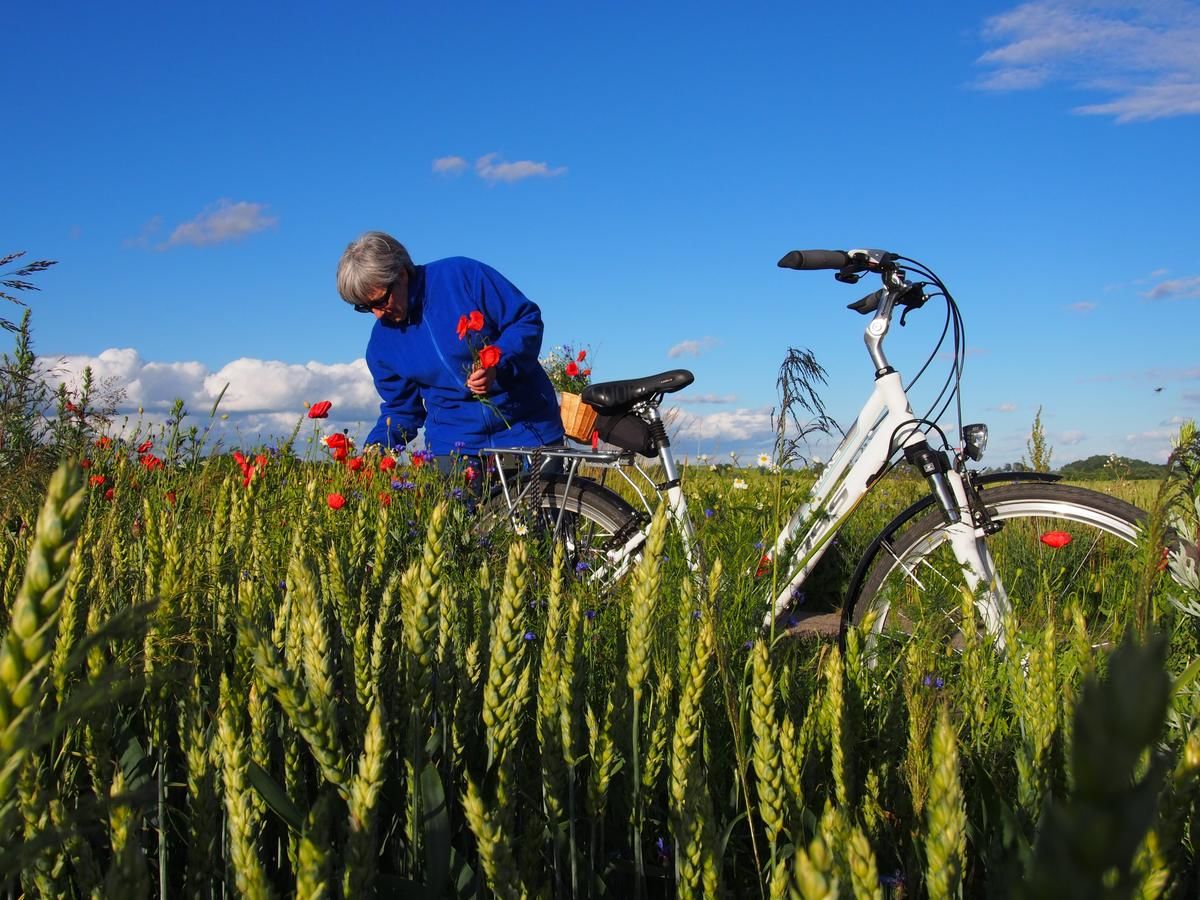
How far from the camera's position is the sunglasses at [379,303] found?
220 inches

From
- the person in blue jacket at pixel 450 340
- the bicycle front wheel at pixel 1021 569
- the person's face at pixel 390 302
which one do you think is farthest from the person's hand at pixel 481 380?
the bicycle front wheel at pixel 1021 569

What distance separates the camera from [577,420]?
6.16 m

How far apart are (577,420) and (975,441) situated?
2742mm

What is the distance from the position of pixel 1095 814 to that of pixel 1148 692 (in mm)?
33

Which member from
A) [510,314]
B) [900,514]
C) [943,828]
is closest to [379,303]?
[510,314]

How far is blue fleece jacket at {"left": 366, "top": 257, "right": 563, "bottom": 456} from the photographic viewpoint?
5.61m

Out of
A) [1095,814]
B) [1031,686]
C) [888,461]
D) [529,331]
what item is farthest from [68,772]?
[529,331]

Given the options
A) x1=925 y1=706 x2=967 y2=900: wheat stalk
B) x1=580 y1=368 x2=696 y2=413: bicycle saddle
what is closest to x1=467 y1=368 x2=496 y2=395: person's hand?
x1=580 y1=368 x2=696 y2=413: bicycle saddle

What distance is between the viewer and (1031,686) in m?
1.22

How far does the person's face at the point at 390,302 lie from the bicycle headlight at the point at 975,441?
3360 mm

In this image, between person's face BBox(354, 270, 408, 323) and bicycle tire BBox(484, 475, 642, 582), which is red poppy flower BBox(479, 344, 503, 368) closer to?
bicycle tire BBox(484, 475, 642, 582)

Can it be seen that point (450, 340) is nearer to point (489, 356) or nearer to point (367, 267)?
point (367, 267)

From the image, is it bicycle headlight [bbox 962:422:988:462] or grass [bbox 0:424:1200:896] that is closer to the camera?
grass [bbox 0:424:1200:896]

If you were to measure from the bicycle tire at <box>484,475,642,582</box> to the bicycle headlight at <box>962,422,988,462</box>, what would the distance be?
1694mm
